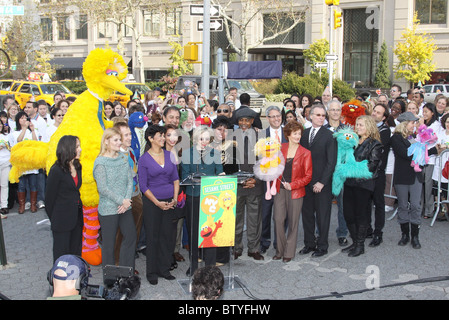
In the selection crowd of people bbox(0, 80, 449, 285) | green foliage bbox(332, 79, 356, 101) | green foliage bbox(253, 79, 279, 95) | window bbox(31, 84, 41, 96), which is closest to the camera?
crowd of people bbox(0, 80, 449, 285)

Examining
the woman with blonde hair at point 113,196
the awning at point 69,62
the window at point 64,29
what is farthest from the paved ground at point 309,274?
the window at point 64,29

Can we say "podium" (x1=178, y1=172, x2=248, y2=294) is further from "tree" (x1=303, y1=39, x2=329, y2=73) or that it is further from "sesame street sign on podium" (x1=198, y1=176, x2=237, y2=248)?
"tree" (x1=303, y1=39, x2=329, y2=73)

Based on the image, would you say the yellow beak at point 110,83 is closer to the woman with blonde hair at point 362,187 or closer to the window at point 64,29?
the woman with blonde hair at point 362,187

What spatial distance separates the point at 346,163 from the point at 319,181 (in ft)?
1.47

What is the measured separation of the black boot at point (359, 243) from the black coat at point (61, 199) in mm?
Result: 3592

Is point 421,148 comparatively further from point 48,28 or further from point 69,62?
point 48,28

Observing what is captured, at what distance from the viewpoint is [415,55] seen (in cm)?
3098

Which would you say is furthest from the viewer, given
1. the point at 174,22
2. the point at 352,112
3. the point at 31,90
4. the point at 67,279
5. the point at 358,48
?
the point at 174,22

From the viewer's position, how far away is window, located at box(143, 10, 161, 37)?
43750 millimetres

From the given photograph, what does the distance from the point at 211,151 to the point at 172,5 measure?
3660 centimetres

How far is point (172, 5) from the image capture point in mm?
40406

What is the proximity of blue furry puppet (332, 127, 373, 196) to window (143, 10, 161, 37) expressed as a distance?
39.1m

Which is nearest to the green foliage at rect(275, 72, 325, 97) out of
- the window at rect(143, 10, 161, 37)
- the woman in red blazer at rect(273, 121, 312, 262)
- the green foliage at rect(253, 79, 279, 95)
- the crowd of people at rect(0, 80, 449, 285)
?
the green foliage at rect(253, 79, 279, 95)

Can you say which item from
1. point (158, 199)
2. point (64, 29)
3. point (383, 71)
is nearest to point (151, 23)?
point (64, 29)
